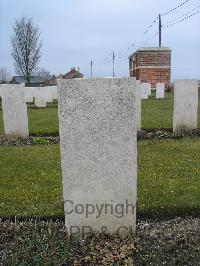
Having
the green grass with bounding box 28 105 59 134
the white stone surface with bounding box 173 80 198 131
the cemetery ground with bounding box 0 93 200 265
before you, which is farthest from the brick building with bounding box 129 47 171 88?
the cemetery ground with bounding box 0 93 200 265

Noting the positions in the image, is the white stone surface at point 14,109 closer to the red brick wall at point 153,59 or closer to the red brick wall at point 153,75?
the red brick wall at point 153,75

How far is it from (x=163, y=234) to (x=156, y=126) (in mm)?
7804

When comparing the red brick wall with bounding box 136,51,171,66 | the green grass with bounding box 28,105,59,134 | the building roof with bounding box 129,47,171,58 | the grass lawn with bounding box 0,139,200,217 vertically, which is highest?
the building roof with bounding box 129,47,171,58

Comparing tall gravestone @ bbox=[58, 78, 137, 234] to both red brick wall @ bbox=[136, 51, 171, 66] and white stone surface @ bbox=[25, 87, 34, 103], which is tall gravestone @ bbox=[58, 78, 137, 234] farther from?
red brick wall @ bbox=[136, 51, 171, 66]

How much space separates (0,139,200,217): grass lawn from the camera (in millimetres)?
4844

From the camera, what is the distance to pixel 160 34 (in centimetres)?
3550

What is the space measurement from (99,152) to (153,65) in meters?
26.2

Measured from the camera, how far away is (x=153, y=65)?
2920 cm

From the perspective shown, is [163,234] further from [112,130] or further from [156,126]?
[156,126]

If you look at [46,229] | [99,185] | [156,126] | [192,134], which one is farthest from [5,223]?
[156,126]

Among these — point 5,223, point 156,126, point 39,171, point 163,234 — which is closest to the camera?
point 163,234

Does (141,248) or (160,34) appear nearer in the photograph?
(141,248)

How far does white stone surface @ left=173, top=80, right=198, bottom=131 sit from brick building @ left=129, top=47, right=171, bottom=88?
718 inches

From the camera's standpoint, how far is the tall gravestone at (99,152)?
3635 mm
